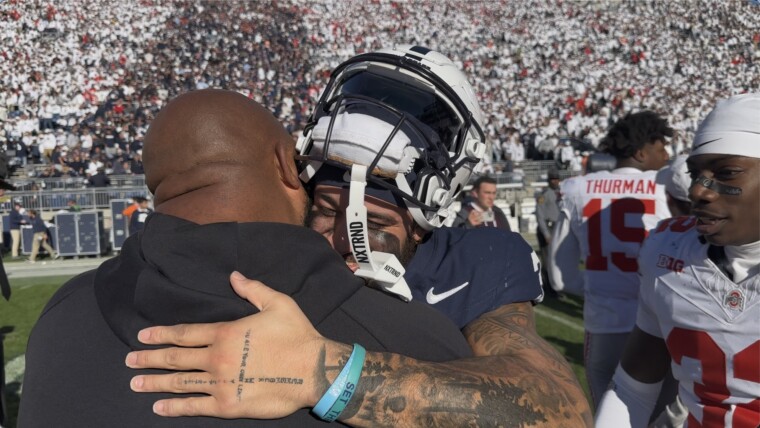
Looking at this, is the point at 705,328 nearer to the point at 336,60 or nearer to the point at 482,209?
the point at 482,209

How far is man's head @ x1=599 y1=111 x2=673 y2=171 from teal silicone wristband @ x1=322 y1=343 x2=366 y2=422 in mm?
3788

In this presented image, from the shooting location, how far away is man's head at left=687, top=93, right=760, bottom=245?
2.29m

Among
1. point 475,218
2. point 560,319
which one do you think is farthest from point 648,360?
point 560,319

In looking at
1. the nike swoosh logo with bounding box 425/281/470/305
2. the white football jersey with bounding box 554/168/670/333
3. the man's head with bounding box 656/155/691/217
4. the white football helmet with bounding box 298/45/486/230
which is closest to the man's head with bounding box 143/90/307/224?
the white football helmet with bounding box 298/45/486/230

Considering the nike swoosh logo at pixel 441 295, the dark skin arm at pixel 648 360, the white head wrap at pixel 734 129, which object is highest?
the white head wrap at pixel 734 129

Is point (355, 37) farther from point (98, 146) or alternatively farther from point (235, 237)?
point (235, 237)

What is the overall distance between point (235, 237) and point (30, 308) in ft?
29.2

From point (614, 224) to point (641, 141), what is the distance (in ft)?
2.06

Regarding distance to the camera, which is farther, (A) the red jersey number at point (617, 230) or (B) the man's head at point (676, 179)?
(B) the man's head at point (676, 179)

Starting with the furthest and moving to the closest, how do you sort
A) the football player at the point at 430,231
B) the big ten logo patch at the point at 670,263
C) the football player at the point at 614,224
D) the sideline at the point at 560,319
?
the sideline at the point at 560,319, the football player at the point at 614,224, the big ten logo patch at the point at 670,263, the football player at the point at 430,231

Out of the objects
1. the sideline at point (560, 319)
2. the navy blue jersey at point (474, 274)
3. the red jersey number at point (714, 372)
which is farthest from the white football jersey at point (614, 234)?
the sideline at point (560, 319)

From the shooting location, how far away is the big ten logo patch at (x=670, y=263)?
2.53 meters

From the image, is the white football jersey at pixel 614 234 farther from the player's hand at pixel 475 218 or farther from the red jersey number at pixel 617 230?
the player's hand at pixel 475 218

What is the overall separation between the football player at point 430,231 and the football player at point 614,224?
247 centimetres
